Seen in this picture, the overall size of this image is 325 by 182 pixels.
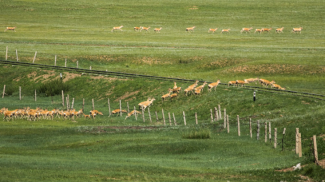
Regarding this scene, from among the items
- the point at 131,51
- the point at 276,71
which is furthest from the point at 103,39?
the point at 276,71

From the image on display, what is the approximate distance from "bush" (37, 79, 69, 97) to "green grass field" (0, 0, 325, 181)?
85 cm

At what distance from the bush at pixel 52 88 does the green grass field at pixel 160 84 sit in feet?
2.78

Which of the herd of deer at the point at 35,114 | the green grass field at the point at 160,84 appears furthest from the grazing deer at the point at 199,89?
the herd of deer at the point at 35,114

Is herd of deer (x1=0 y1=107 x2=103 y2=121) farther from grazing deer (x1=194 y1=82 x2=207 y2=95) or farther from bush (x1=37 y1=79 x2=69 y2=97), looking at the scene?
bush (x1=37 y1=79 x2=69 y2=97)

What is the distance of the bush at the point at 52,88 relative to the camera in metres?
60.5

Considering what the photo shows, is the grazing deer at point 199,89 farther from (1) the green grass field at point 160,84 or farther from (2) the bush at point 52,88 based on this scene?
(2) the bush at point 52,88

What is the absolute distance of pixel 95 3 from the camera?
125 metres

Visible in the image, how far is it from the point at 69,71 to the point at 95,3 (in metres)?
62.9

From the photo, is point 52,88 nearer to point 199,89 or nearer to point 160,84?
point 160,84

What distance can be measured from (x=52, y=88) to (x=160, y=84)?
12.6 meters

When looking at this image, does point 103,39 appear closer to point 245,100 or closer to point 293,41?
point 293,41

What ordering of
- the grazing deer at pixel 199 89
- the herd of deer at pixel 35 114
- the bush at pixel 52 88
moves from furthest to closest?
the bush at pixel 52 88, the grazing deer at pixel 199 89, the herd of deer at pixel 35 114

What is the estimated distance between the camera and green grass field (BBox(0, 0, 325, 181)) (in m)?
27.0

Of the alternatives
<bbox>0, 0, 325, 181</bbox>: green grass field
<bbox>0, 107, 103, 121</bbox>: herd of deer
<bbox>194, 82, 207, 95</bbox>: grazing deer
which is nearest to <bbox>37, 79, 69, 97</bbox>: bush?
<bbox>0, 0, 325, 181</bbox>: green grass field
